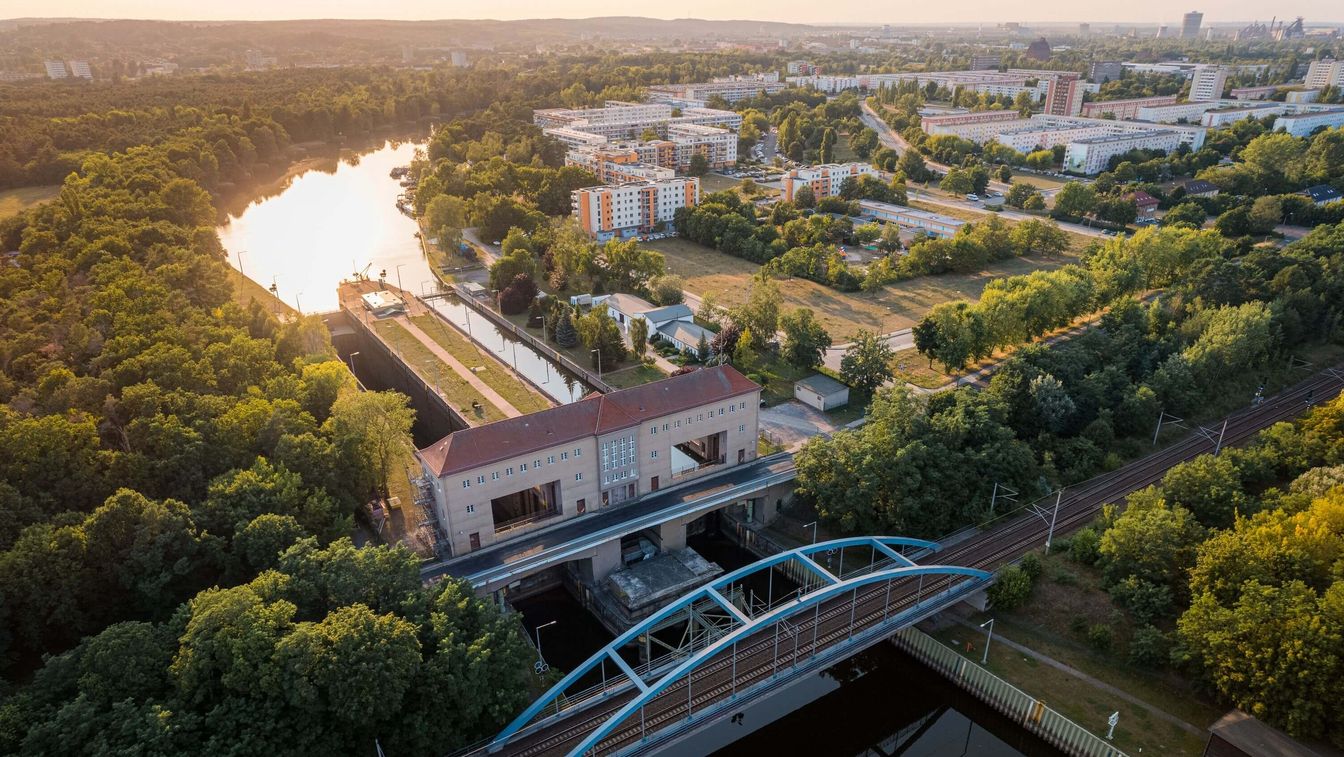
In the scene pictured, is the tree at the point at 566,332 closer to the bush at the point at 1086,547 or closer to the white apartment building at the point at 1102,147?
the bush at the point at 1086,547

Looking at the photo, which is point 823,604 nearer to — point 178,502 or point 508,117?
point 178,502

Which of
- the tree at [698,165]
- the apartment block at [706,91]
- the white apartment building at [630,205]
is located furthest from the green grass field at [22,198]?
the apartment block at [706,91]

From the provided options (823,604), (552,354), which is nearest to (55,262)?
(552,354)

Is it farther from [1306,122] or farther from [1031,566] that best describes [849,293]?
[1306,122]

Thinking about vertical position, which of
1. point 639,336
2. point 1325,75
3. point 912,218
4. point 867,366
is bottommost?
point 639,336

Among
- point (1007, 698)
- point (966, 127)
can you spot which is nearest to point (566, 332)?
point (1007, 698)

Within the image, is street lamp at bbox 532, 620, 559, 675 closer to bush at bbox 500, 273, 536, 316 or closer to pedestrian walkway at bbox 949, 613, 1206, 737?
pedestrian walkway at bbox 949, 613, 1206, 737
